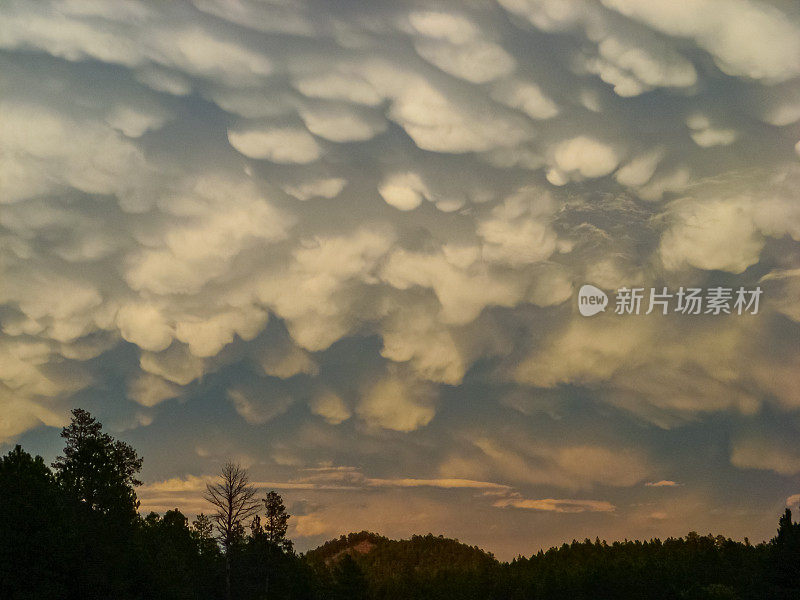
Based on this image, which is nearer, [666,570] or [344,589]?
[344,589]

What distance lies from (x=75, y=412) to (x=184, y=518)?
66773 millimetres

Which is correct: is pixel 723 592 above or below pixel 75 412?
below

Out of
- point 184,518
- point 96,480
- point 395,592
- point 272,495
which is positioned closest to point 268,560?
point 272,495

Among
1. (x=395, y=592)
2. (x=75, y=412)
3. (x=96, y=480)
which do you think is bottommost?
(x=395, y=592)

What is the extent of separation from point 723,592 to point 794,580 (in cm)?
3593

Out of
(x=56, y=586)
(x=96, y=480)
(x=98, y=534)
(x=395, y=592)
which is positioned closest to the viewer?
(x=56, y=586)

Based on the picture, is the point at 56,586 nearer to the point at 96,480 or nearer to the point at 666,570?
the point at 96,480

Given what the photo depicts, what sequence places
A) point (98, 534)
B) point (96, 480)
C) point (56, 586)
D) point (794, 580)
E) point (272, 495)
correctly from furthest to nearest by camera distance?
point (272, 495)
point (794, 580)
point (96, 480)
point (98, 534)
point (56, 586)

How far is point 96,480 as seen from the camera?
217 feet

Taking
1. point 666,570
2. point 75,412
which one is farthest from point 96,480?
point 666,570

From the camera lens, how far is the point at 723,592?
110 m

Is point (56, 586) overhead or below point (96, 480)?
below

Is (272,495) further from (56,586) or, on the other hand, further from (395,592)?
(395,592)

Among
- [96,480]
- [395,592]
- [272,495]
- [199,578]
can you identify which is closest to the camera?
[96,480]
